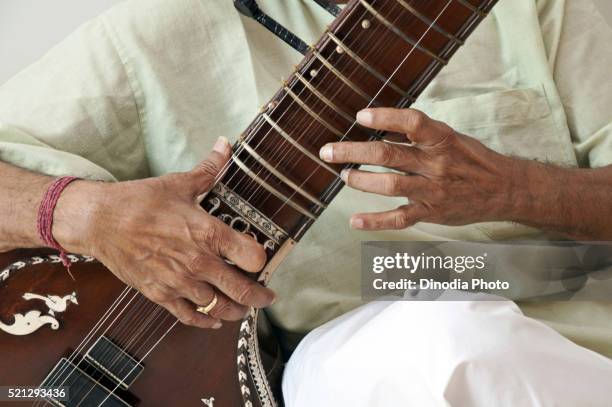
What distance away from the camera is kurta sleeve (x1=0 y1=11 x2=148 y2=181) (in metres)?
1.06

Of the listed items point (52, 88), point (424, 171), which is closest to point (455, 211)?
point (424, 171)

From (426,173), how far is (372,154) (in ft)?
0.28

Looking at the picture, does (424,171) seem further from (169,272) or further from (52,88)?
(52,88)

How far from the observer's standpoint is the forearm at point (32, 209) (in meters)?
0.95

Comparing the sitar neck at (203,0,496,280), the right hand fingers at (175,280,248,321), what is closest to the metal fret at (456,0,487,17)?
the sitar neck at (203,0,496,280)

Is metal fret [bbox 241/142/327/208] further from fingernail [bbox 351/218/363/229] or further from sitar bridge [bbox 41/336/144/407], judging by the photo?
sitar bridge [bbox 41/336/144/407]

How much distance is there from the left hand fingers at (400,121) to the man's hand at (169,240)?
7.5 inches

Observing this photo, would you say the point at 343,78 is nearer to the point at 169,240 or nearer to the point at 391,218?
the point at 391,218

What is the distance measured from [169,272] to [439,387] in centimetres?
35

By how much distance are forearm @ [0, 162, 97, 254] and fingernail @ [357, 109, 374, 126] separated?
1.15 ft

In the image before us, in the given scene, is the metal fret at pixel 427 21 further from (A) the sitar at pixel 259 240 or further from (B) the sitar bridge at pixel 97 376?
(B) the sitar bridge at pixel 97 376

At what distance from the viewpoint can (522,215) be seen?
1027mm

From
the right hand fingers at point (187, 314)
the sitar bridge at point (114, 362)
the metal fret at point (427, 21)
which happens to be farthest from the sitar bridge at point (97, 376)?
the metal fret at point (427, 21)

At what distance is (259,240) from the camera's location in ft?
3.13
